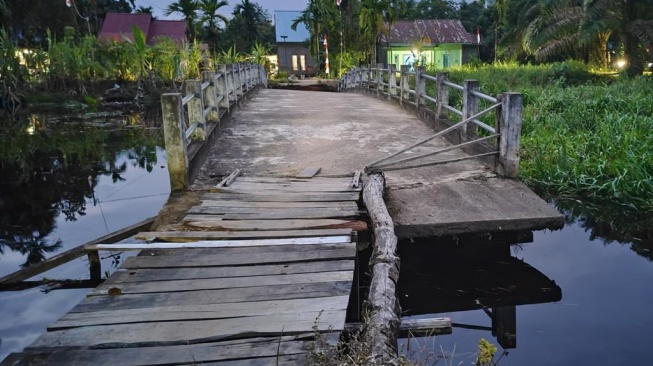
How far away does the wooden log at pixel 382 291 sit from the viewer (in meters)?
2.54

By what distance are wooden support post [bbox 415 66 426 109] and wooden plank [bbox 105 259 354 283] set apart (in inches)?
271

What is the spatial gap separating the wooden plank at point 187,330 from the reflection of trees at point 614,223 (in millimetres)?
4016

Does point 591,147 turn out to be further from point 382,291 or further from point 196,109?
point 382,291

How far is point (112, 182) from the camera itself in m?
9.07

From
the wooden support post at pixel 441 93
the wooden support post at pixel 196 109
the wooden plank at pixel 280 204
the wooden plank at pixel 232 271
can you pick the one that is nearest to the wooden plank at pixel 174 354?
the wooden plank at pixel 232 271

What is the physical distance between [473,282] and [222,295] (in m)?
2.42

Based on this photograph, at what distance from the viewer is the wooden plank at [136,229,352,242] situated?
404cm

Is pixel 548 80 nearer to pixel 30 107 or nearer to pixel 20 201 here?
pixel 20 201

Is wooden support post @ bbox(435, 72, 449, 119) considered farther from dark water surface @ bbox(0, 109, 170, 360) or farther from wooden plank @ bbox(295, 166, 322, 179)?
dark water surface @ bbox(0, 109, 170, 360)

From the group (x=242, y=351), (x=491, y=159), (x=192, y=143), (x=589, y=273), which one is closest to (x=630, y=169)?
(x=491, y=159)

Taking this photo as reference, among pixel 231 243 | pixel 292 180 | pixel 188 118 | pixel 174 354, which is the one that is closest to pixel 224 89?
pixel 188 118

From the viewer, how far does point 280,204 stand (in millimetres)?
4934

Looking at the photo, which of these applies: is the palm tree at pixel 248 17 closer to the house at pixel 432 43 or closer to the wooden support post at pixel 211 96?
the house at pixel 432 43

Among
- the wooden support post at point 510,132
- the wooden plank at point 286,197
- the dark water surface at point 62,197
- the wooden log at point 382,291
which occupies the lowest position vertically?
the dark water surface at point 62,197
